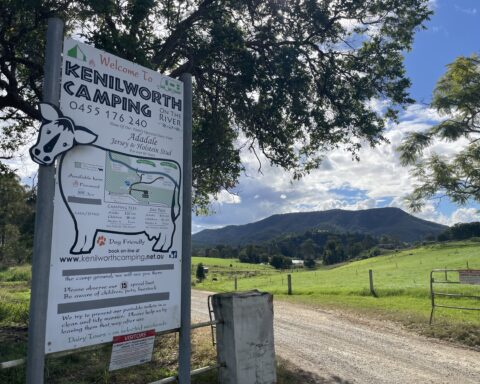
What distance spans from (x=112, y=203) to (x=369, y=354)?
723cm

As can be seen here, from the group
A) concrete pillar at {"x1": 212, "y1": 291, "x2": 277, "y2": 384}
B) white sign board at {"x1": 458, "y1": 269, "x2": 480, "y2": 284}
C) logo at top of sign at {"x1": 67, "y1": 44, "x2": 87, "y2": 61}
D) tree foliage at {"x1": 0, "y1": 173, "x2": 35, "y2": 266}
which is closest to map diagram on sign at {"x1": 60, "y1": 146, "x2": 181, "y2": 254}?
logo at top of sign at {"x1": 67, "y1": 44, "x2": 87, "y2": 61}

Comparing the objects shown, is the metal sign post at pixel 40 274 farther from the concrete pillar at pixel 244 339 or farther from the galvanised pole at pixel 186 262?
the concrete pillar at pixel 244 339

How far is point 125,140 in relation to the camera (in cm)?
422

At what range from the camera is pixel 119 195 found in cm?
405

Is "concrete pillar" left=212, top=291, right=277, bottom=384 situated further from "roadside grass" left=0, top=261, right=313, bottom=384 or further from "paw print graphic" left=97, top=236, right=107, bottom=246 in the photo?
"paw print graphic" left=97, top=236, right=107, bottom=246

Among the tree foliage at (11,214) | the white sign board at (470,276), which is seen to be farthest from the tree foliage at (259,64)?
the tree foliage at (11,214)

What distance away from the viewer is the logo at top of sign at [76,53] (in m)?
3.85

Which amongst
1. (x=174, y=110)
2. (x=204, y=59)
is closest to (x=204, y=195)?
(x=204, y=59)

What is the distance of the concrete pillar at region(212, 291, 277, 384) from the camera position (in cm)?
529

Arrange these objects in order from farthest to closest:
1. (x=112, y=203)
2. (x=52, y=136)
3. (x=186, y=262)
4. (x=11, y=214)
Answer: (x=11, y=214) → (x=186, y=262) → (x=112, y=203) → (x=52, y=136)

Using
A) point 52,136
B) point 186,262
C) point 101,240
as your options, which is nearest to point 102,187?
point 101,240

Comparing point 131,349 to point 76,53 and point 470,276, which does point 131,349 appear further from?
point 470,276

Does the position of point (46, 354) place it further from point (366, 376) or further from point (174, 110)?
point (366, 376)

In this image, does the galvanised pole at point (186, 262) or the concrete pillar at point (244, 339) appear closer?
the galvanised pole at point (186, 262)
